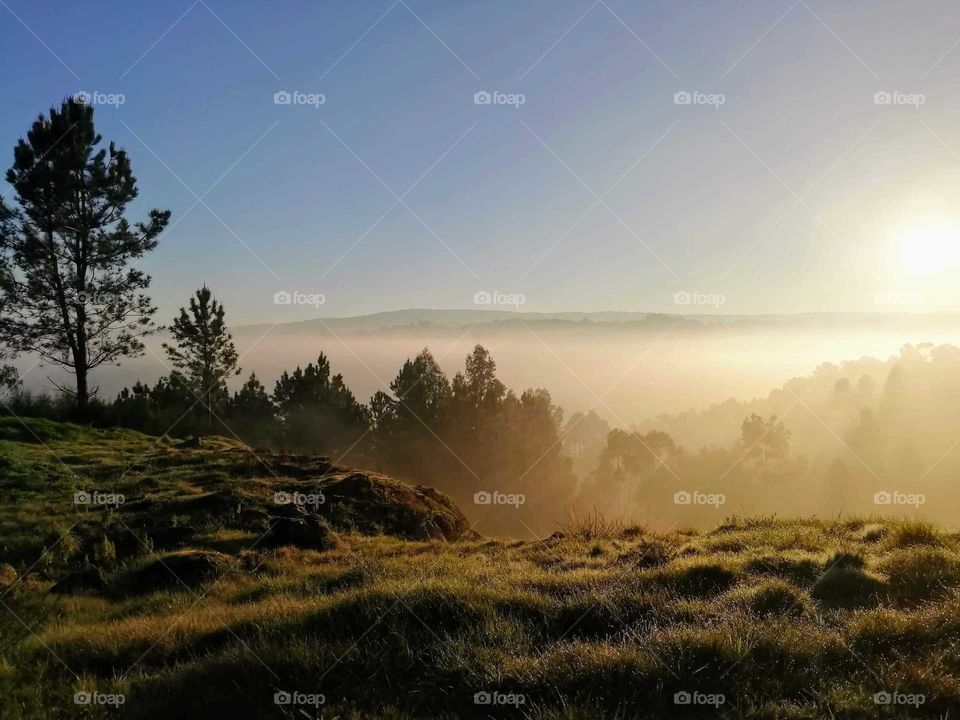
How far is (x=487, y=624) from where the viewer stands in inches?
286

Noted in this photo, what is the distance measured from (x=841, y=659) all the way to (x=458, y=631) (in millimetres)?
3892

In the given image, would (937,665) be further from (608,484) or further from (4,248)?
(608,484)

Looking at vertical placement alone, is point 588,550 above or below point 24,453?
below

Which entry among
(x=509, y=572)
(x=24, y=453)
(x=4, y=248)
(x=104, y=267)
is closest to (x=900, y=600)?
(x=509, y=572)

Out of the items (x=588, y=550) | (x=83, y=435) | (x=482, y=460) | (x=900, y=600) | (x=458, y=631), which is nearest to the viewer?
(x=458, y=631)

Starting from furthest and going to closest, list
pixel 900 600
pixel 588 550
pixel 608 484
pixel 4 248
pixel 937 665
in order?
pixel 608 484
pixel 4 248
pixel 588 550
pixel 900 600
pixel 937 665

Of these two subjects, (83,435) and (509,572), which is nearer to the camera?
(509,572)

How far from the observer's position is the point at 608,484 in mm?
150000

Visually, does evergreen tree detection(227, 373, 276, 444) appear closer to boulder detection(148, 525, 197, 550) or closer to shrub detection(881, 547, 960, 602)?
boulder detection(148, 525, 197, 550)

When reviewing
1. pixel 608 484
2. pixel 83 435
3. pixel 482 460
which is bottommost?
pixel 608 484

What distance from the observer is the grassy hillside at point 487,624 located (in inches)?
233
